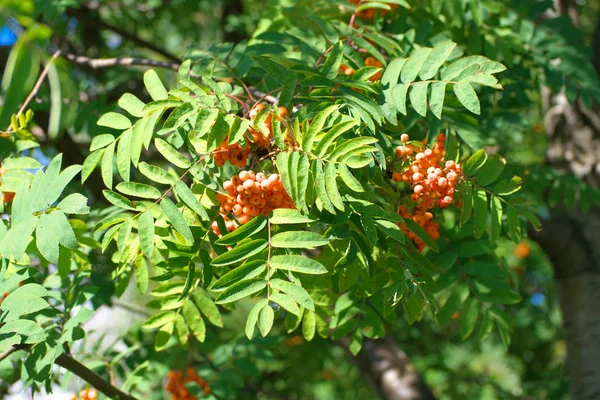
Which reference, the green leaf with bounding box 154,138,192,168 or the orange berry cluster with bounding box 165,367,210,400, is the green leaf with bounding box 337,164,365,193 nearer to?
the green leaf with bounding box 154,138,192,168

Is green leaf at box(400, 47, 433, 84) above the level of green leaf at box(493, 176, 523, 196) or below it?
above

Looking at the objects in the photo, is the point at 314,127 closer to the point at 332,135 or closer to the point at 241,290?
the point at 332,135

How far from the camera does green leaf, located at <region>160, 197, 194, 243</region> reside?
1.43 meters

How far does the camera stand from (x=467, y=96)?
5.28ft

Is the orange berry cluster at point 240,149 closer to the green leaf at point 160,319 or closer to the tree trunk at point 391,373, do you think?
the green leaf at point 160,319

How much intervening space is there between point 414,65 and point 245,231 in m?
0.64

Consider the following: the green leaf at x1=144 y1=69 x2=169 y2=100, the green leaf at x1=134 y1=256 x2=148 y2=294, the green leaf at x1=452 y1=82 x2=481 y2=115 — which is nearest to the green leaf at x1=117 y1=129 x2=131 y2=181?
the green leaf at x1=144 y1=69 x2=169 y2=100

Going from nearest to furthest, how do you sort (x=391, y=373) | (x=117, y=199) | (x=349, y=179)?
(x=349, y=179)
(x=117, y=199)
(x=391, y=373)

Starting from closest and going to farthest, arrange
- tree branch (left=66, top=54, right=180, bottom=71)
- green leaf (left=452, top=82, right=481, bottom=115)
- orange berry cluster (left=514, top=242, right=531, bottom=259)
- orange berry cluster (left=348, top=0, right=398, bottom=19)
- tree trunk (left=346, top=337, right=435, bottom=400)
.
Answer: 1. green leaf (left=452, top=82, right=481, bottom=115)
2. orange berry cluster (left=348, top=0, right=398, bottom=19)
3. tree branch (left=66, top=54, right=180, bottom=71)
4. tree trunk (left=346, top=337, right=435, bottom=400)
5. orange berry cluster (left=514, top=242, right=531, bottom=259)

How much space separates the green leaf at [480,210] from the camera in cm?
167

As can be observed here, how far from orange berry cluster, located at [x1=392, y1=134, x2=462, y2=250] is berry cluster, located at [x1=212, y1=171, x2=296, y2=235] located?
0.29 metres

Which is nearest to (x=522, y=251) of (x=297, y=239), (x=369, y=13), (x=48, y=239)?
(x=369, y=13)

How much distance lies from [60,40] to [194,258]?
222 centimetres

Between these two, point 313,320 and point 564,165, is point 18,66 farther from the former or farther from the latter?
point 564,165
